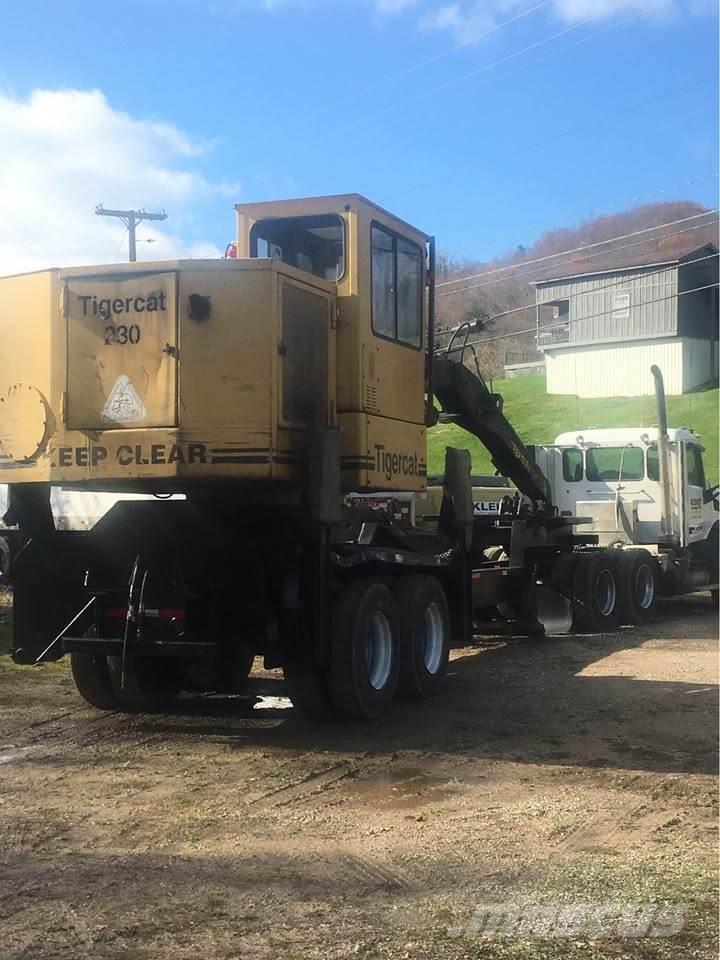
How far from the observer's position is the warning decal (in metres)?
8.09

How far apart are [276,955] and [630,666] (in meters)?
8.49

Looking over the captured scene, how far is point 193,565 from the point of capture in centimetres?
862

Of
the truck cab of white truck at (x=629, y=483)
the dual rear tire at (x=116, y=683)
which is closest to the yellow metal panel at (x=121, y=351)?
the dual rear tire at (x=116, y=683)

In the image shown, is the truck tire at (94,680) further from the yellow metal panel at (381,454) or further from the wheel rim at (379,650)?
the yellow metal panel at (381,454)

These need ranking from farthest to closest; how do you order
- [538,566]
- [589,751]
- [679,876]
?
[538,566] → [589,751] → [679,876]

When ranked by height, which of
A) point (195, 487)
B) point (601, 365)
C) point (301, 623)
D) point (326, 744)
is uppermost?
point (601, 365)

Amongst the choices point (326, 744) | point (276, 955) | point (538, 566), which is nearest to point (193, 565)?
point (326, 744)

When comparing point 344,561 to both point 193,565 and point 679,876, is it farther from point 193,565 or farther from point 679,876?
point 679,876

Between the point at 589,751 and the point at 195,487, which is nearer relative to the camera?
the point at 589,751

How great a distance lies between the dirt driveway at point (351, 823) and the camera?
15.3 feet

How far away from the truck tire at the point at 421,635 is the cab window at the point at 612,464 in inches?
314

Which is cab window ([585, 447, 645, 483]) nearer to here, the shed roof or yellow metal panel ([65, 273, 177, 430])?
yellow metal panel ([65, 273, 177, 430])

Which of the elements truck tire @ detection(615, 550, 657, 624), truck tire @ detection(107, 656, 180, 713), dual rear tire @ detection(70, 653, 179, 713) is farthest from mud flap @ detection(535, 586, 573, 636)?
dual rear tire @ detection(70, 653, 179, 713)

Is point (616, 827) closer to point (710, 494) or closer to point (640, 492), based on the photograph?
point (640, 492)
